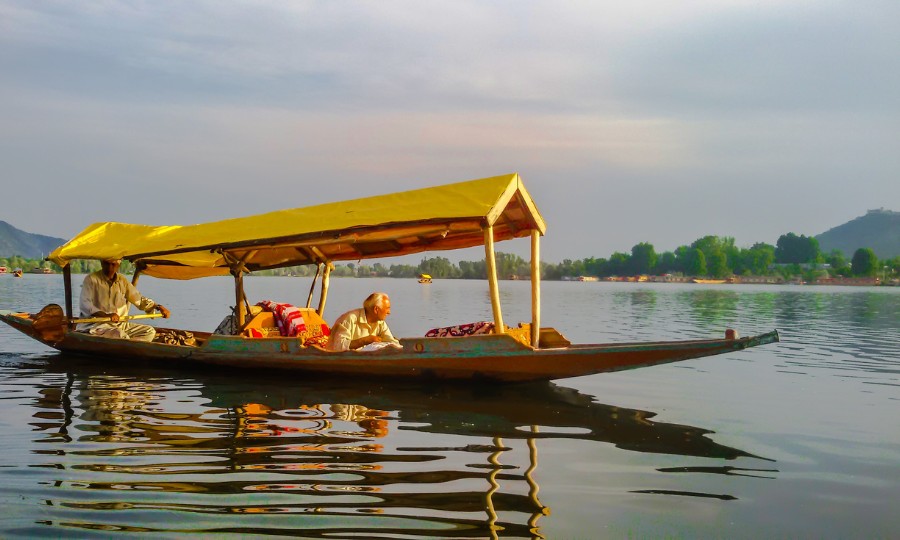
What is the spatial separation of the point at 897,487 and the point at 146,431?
7.07 m

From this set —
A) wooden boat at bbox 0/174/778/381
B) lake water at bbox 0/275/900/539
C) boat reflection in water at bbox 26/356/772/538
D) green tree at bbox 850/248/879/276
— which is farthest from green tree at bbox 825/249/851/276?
boat reflection in water at bbox 26/356/772/538

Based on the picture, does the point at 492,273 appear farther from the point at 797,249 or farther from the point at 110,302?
the point at 797,249

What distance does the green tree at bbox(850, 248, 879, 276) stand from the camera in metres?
152

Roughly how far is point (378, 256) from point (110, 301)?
478cm

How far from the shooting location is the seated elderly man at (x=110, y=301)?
44.6ft

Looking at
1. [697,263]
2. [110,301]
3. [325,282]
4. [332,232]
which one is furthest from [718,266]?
[332,232]

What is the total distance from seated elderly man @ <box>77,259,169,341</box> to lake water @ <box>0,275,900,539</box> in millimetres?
982

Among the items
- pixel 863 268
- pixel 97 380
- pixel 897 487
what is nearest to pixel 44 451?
pixel 97 380

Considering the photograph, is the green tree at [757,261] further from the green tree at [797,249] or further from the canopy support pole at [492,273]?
the canopy support pole at [492,273]

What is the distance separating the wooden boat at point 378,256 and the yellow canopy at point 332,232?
0.07 feet

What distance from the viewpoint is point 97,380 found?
12.1 m

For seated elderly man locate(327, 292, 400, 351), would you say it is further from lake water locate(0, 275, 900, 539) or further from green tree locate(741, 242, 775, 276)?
green tree locate(741, 242, 775, 276)

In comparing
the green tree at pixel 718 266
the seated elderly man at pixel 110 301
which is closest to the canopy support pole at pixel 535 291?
the seated elderly man at pixel 110 301

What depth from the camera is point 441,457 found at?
7074 millimetres
